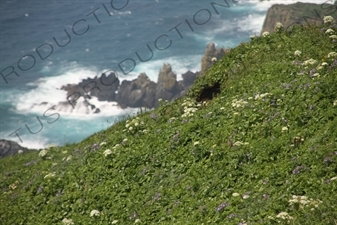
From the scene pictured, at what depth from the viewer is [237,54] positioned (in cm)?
2320

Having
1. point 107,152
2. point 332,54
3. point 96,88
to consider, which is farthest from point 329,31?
point 96,88

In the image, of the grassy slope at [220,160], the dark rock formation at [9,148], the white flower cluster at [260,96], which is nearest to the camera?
the grassy slope at [220,160]

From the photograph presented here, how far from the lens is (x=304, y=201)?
11.8 m

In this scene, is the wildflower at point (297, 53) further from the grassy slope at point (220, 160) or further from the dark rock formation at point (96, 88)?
the dark rock formation at point (96, 88)

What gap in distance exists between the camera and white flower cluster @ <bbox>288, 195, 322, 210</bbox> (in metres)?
11.7

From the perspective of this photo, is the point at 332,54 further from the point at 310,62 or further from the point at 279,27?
the point at 279,27

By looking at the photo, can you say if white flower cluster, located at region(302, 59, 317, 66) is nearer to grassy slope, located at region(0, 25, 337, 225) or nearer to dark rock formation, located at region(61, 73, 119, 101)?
grassy slope, located at region(0, 25, 337, 225)

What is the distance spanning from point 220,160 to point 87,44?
11083 centimetres

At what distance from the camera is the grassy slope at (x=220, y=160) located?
13.4m

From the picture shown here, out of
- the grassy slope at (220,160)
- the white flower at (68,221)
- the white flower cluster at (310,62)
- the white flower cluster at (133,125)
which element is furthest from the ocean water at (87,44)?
the white flower at (68,221)

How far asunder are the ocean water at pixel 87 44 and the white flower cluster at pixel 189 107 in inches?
2571

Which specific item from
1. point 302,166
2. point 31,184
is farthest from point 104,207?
point 302,166

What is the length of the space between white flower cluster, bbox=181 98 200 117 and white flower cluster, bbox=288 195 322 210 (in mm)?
7786

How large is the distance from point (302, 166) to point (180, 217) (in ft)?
11.3
